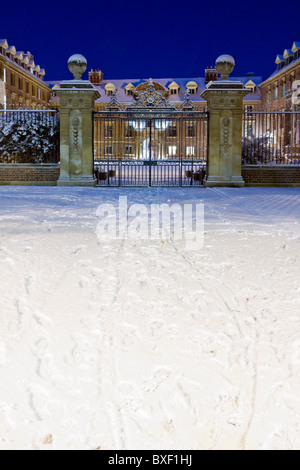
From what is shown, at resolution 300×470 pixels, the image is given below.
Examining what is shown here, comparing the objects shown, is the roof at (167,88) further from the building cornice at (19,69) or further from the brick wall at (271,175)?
the brick wall at (271,175)

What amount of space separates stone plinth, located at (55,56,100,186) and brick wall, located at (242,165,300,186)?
5.41 meters

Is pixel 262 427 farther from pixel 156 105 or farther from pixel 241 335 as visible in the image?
pixel 156 105

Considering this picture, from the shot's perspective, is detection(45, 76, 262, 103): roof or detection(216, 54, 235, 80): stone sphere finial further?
detection(45, 76, 262, 103): roof

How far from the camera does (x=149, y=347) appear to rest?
2654mm

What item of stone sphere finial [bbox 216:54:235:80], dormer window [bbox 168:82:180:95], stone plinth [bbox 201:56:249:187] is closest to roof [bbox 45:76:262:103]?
dormer window [bbox 168:82:180:95]

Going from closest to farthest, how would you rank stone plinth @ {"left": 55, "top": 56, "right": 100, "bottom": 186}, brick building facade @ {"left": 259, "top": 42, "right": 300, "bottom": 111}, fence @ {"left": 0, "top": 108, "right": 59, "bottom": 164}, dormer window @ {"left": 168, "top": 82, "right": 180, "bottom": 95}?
stone plinth @ {"left": 55, "top": 56, "right": 100, "bottom": 186}, fence @ {"left": 0, "top": 108, "right": 59, "bottom": 164}, brick building facade @ {"left": 259, "top": 42, "right": 300, "bottom": 111}, dormer window @ {"left": 168, "top": 82, "right": 180, "bottom": 95}

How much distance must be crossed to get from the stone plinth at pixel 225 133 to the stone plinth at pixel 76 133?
401 cm

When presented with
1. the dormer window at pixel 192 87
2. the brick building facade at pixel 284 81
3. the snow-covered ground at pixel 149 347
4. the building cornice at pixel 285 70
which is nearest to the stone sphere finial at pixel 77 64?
the snow-covered ground at pixel 149 347

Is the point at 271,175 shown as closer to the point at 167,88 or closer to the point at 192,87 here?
the point at 192,87

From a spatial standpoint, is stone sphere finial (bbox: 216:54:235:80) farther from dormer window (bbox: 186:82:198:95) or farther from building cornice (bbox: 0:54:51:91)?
dormer window (bbox: 186:82:198:95)

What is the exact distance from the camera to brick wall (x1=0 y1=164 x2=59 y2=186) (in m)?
15.7

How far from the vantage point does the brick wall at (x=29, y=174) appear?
15.7 meters

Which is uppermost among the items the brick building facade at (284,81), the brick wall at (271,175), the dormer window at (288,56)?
the dormer window at (288,56)

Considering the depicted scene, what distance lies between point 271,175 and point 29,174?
8.49 meters
